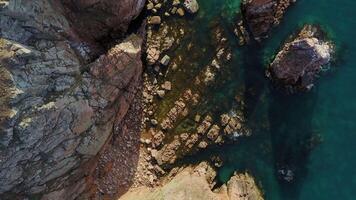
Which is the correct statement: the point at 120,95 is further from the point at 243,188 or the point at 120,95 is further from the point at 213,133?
the point at 243,188

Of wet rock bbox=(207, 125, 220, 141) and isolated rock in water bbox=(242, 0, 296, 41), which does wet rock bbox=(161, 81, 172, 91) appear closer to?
wet rock bbox=(207, 125, 220, 141)

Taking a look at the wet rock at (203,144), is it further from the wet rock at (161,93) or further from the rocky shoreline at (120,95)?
the wet rock at (161,93)

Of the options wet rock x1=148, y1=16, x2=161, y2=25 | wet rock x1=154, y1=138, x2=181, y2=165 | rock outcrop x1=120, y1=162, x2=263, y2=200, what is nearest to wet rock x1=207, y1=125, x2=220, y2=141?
rock outcrop x1=120, y1=162, x2=263, y2=200

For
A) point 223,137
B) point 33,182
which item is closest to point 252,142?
point 223,137

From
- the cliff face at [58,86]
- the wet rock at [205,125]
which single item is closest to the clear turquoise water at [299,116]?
the wet rock at [205,125]

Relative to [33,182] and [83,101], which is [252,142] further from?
[33,182]

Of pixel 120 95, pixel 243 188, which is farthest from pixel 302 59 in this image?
pixel 120 95

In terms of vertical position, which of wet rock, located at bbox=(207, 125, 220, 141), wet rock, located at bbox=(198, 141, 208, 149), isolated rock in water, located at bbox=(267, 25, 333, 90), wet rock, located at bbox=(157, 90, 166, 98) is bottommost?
wet rock, located at bbox=(198, 141, 208, 149)
